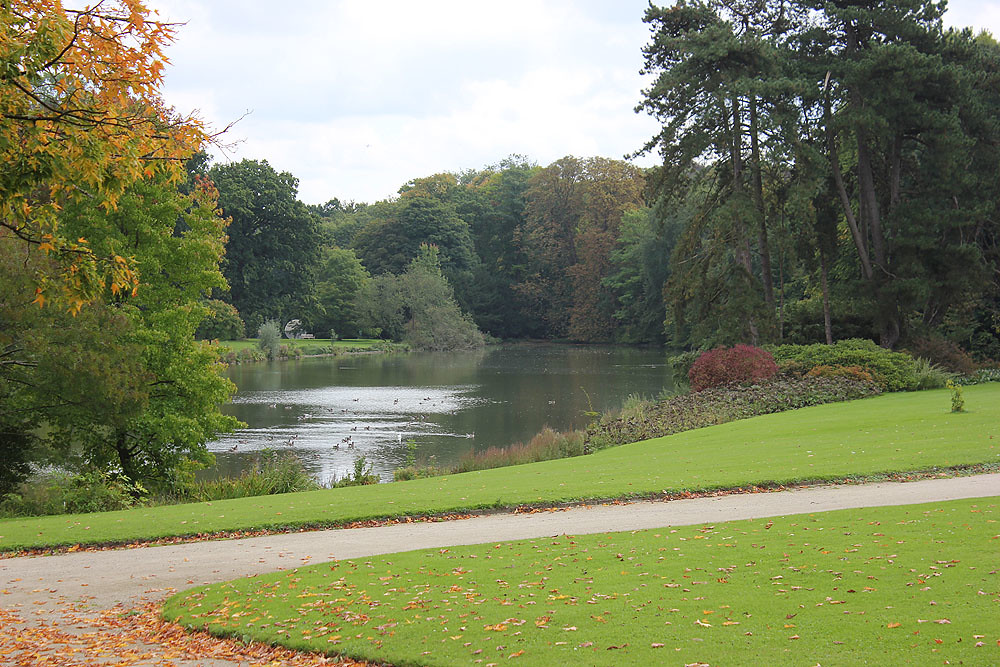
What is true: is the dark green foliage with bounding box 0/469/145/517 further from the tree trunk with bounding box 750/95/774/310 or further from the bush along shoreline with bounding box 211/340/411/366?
the bush along shoreline with bounding box 211/340/411/366

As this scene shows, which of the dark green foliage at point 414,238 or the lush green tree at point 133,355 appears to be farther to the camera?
the dark green foliage at point 414,238

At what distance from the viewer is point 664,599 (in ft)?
22.2

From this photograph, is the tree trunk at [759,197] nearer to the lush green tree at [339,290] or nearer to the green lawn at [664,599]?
the green lawn at [664,599]

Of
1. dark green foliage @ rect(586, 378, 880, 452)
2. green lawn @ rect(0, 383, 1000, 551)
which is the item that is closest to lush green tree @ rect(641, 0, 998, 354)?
dark green foliage @ rect(586, 378, 880, 452)

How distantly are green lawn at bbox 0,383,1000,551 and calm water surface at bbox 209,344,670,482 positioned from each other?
5975 millimetres

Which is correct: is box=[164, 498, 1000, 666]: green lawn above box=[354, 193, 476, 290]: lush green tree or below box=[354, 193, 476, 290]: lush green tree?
below

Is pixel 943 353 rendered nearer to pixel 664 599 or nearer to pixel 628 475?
pixel 628 475

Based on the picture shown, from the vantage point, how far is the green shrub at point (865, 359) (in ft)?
86.2

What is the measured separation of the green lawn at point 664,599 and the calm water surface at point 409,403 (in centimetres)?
1177

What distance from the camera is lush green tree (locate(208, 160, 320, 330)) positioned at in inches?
2746

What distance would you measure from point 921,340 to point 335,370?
34.5 metres

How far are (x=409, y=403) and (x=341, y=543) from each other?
25.3 meters

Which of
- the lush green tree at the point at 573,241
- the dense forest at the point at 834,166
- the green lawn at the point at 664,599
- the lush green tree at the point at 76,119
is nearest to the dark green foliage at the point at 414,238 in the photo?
the lush green tree at the point at 573,241

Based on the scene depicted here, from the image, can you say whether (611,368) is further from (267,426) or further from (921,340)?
(267,426)
